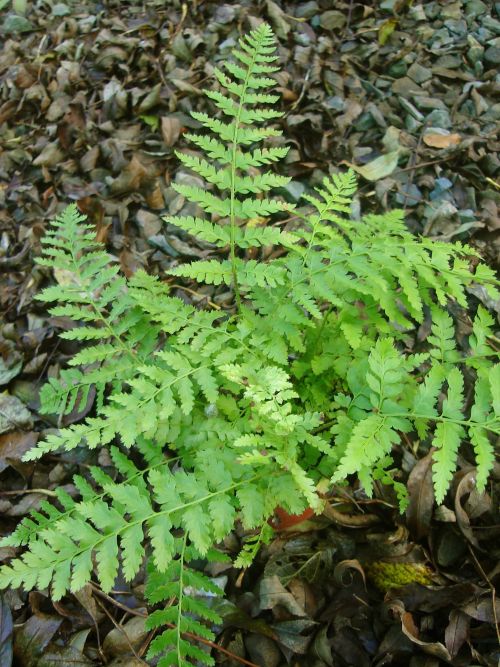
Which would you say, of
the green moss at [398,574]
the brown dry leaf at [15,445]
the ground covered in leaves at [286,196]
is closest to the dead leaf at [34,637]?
the ground covered in leaves at [286,196]

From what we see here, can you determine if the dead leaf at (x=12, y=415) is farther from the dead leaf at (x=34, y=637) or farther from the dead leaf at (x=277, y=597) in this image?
the dead leaf at (x=277, y=597)

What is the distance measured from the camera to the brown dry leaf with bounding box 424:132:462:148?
8.92 ft

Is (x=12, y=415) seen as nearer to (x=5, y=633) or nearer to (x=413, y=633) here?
(x=5, y=633)

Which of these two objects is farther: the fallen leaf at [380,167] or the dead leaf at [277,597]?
the fallen leaf at [380,167]

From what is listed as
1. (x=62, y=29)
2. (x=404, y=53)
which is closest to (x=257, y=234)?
(x=404, y=53)

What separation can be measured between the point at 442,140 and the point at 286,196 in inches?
33.9

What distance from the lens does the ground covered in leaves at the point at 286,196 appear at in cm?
167

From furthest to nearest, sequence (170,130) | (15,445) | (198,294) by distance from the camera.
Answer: (170,130), (198,294), (15,445)

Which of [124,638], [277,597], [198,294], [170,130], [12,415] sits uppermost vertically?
[170,130]

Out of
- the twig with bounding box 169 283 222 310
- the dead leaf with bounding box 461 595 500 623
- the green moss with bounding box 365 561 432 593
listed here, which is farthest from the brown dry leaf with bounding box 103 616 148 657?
the twig with bounding box 169 283 222 310

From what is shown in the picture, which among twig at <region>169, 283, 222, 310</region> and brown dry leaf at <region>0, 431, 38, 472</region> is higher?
twig at <region>169, 283, 222, 310</region>

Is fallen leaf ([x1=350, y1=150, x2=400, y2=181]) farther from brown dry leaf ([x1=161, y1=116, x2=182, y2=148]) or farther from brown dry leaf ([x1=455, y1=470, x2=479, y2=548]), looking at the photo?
brown dry leaf ([x1=455, y1=470, x2=479, y2=548])

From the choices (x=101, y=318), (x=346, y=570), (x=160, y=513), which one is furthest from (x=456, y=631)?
(x=101, y=318)

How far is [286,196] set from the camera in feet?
8.79
